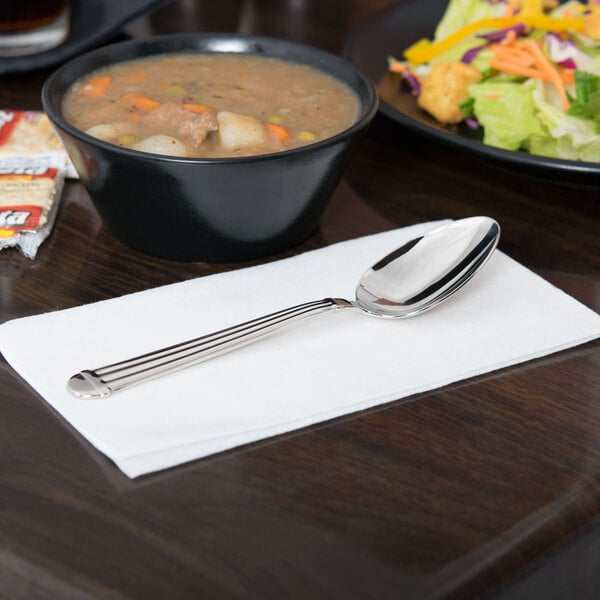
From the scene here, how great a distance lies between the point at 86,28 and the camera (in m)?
1.84

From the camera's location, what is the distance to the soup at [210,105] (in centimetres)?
119

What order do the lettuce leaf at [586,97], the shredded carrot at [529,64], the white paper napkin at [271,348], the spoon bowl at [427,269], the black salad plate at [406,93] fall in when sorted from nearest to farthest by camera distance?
the white paper napkin at [271,348] < the spoon bowl at [427,269] < the black salad plate at [406,93] < the lettuce leaf at [586,97] < the shredded carrot at [529,64]

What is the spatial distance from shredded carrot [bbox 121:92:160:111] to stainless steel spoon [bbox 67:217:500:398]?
1.17ft

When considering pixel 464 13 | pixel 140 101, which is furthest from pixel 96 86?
pixel 464 13

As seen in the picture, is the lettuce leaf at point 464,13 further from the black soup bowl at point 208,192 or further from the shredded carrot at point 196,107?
the shredded carrot at point 196,107

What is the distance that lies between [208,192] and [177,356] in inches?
9.4

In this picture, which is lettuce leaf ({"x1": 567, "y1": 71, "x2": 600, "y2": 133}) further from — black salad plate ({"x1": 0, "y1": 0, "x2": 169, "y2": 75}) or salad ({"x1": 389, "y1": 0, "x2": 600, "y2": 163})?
black salad plate ({"x1": 0, "y1": 0, "x2": 169, "y2": 75})

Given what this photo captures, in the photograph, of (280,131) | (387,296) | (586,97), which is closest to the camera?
(387,296)

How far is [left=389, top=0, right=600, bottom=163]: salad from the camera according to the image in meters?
1.46

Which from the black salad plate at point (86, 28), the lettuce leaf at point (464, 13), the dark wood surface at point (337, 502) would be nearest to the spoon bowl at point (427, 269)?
the dark wood surface at point (337, 502)

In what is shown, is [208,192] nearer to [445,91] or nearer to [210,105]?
[210,105]

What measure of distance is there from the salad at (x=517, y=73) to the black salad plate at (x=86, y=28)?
0.51 m

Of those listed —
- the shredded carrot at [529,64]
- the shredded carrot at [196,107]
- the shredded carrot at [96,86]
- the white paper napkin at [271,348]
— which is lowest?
the white paper napkin at [271,348]

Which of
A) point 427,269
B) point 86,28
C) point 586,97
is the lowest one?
point 86,28
